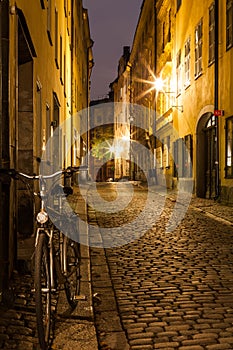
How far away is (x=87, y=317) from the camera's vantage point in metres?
4.70

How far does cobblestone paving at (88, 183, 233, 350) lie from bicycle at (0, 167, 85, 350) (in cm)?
50

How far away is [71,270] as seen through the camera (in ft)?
16.4

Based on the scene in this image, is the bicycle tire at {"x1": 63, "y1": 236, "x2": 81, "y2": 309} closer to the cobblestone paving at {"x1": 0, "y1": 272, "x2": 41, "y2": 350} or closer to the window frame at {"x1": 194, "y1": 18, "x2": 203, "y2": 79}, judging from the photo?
the cobblestone paving at {"x1": 0, "y1": 272, "x2": 41, "y2": 350}

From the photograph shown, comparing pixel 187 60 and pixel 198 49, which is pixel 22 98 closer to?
pixel 198 49

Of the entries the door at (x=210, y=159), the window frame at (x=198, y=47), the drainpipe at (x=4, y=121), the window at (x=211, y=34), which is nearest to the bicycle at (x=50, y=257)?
the drainpipe at (x=4, y=121)

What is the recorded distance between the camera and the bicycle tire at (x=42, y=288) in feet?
11.9

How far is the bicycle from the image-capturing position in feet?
12.2

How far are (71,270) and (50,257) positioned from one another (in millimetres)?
900

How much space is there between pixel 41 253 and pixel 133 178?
170ft

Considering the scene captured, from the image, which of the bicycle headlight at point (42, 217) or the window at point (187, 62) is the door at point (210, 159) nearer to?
the window at point (187, 62)

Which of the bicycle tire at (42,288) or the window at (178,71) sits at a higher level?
the window at (178,71)

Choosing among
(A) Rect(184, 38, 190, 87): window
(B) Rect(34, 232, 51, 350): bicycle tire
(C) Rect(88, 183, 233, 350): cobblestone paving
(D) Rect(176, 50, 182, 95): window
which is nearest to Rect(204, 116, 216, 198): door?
(A) Rect(184, 38, 190, 87): window

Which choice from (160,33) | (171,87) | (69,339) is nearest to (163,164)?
(171,87)

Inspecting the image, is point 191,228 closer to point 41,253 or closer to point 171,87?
point 41,253
